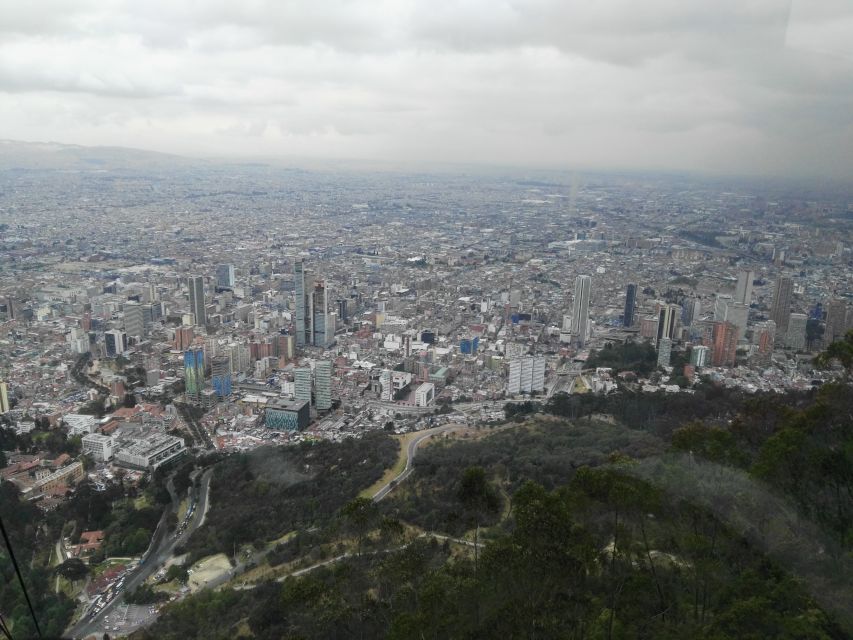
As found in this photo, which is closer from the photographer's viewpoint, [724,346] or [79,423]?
[79,423]

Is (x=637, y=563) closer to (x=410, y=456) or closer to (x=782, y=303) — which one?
(x=410, y=456)

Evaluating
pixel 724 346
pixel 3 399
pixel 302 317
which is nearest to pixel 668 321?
pixel 724 346

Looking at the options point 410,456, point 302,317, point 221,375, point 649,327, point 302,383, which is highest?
point 649,327

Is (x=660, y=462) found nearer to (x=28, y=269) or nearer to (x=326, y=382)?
(x=326, y=382)

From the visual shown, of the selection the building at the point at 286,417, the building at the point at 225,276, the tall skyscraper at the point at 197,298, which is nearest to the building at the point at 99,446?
the building at the point at 286,417

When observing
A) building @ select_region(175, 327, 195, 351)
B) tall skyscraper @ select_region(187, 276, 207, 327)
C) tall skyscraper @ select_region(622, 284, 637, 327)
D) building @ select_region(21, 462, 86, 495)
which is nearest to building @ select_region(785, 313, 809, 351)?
tall skyscraper @ select_region(622, 284, 637, 327)

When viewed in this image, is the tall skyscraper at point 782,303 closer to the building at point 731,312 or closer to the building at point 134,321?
the building at point 731,312
